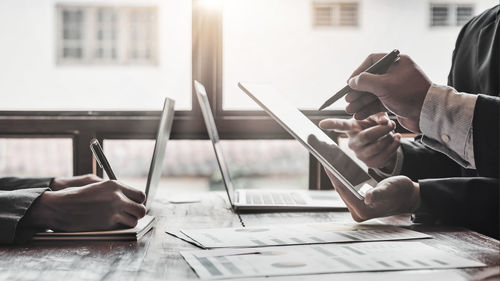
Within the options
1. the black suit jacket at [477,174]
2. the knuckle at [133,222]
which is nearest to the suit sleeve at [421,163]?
the black suit jacket at [477,174]

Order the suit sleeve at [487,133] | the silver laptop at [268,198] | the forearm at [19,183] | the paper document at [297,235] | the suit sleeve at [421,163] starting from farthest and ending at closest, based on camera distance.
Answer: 1. the suit sleeve at [421,163]
2. the silver laptop at [268,198]
3. the forearm at [19,183]
4. the suit sleeve at [487,133]
5. the paper document at [297,235]

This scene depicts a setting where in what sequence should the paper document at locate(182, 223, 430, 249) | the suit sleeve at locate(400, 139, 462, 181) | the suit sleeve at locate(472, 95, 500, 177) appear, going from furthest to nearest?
the suit sleeve at locate(400, 139, 462, 181), the suit sleeve at locate(472, 95, 500, 177), the paper document at locate(182, 223, 430, 249)

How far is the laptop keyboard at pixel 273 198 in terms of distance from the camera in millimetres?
1595

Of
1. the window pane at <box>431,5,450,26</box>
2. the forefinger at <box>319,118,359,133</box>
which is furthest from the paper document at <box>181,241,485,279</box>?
the window pane at <box>431,5,450,26</box>

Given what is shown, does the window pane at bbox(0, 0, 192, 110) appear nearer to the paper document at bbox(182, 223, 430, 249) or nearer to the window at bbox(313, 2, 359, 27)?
the window at bbox(313, 2, 359, 27)

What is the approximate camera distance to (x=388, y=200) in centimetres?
120

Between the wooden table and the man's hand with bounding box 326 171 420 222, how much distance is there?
0.04 meters

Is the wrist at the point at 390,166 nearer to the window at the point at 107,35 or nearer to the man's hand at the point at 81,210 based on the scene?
the man's hand at the point at 81,210

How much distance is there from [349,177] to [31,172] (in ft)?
6.82

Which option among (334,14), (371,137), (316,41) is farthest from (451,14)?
(371,137)

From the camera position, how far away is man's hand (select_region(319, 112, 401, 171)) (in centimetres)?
145

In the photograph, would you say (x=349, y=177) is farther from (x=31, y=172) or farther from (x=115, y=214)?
(x=31, y=172)

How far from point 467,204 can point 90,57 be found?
7.12ft

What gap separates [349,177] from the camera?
124 cm
